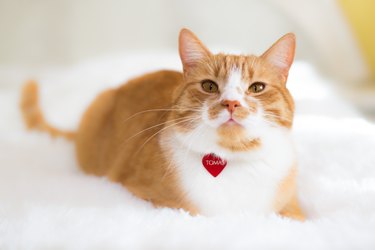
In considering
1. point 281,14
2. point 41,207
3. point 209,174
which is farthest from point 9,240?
point 281,14

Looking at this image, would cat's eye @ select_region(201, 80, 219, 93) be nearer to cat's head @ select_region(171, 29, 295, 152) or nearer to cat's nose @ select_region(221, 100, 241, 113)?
cat's head @ select_region(171, 29, 295, 152)

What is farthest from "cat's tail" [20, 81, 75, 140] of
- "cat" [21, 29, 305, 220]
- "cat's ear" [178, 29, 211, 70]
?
"cat's ear" [178, 29, 211, 70]

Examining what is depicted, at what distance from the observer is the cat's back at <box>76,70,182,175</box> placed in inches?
62.6

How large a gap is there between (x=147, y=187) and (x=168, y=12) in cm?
148

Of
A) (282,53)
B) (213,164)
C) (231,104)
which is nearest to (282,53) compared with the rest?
(282,53)

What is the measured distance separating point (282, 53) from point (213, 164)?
1.21ft

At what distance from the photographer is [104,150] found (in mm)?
1780

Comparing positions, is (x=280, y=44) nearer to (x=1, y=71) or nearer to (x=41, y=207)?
(x=41, y=207)

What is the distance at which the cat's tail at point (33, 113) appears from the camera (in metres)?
2.21

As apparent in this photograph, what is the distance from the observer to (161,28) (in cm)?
269

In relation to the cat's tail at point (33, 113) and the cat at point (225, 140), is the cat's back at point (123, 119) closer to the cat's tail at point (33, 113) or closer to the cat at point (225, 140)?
the cat at point (225, 140)

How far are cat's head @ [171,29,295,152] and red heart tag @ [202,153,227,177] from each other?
0.18ft

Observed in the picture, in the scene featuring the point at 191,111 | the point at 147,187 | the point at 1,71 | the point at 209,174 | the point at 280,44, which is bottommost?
the point at 1,71

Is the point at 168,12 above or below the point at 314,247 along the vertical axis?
above
